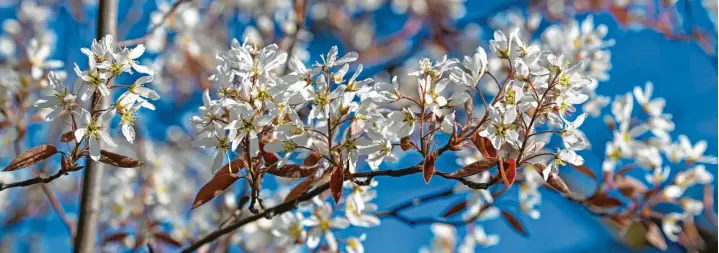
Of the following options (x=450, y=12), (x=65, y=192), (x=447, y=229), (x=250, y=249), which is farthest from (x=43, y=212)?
(x=450, y=12)

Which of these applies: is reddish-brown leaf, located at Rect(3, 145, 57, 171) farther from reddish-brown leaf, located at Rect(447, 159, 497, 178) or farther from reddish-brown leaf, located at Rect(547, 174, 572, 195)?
reddish-brown leaf, located at Rect(547, 174, 572, 195)

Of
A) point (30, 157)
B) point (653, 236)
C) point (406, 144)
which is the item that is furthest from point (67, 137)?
point (653, 236)

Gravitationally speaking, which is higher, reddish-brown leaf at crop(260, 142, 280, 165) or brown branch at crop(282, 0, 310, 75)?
brown branch at crop(282, 0, 310, 75)

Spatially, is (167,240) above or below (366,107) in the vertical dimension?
below

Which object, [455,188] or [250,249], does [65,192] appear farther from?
[455,188]

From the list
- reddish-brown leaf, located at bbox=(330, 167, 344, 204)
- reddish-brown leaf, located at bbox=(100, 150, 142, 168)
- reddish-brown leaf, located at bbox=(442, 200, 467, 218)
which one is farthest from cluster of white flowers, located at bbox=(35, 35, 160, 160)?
reddish-brown leaf, located at bbox=(442, 200, 467, 218)

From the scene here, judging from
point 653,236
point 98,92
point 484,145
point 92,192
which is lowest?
point 653,236

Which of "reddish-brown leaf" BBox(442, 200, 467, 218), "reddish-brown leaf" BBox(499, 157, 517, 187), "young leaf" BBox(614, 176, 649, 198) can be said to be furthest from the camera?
"young leaf" BBox(614, 176, 649, 198)

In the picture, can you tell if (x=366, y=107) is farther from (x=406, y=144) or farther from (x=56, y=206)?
(x=56, y=206)
